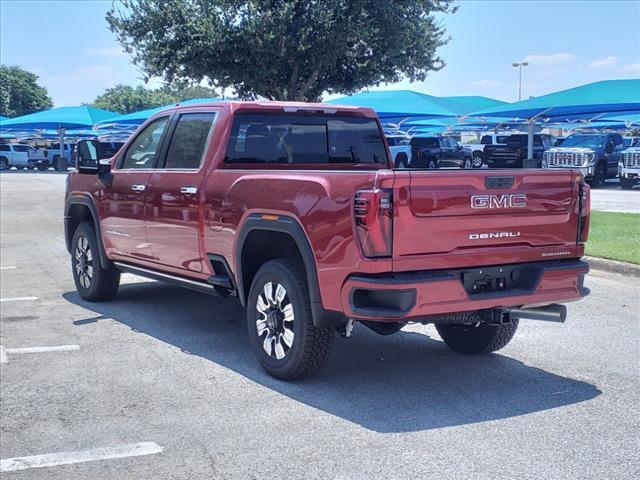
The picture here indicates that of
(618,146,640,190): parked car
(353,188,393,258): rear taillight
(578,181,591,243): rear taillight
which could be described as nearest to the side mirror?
(353,188,393,258): rear taillight

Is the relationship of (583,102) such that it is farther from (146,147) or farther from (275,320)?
(275,320)

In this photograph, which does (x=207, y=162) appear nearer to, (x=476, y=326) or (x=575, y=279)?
(x=476, y=326)

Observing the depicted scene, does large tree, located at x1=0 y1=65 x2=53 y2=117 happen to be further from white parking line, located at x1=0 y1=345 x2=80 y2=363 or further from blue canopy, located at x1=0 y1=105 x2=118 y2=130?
white parking line, located at x1=0 y1=345 x2=80 y2=363

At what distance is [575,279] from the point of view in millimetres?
5633

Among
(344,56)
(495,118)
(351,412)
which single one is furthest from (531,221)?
(495,118)

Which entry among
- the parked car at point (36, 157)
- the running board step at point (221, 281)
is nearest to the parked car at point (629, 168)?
the running board step at point (221, 281)

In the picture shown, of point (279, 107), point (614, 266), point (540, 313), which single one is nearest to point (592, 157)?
point (614, 266)

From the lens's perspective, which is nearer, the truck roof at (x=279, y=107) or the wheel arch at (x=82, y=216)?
the truck roof at (x=279, y=107)

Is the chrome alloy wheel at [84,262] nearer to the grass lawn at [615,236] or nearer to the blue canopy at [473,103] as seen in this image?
the grass lawn at [615,236]

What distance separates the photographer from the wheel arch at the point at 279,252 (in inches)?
208

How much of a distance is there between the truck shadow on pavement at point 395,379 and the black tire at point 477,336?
9 cm

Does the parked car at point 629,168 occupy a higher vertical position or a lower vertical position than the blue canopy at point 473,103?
lower

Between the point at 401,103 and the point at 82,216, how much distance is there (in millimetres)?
21592

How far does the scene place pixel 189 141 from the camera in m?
7.12
